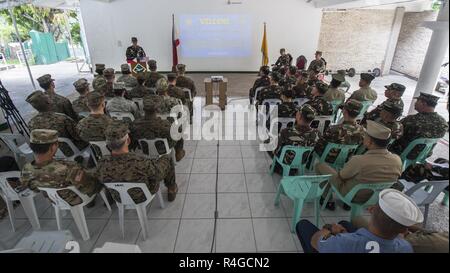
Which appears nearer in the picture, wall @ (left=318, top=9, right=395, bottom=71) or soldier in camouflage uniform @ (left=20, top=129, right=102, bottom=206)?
soldier in camouflage uniform @ (left=20, top=129, right=102, bottom=206)

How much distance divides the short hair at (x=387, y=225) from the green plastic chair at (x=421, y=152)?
204cm

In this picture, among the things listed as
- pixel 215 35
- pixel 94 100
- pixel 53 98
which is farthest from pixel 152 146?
pixel 215 35

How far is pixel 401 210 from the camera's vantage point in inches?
46.6

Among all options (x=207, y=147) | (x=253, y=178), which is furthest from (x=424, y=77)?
(x=207, y=147)

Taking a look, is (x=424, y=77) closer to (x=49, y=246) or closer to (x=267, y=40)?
(x=49, y=246)

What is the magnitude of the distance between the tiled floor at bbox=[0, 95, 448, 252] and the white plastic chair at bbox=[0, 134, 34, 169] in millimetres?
629

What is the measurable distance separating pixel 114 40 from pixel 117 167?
365 inches

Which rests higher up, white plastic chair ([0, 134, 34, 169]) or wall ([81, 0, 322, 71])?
wall ([81, 0, 322, 71])

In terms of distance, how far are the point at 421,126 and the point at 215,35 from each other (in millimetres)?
8098

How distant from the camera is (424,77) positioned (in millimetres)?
3672

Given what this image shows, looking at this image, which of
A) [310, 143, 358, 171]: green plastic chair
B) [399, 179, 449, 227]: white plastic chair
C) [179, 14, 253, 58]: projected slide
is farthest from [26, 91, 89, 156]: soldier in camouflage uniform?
[179, 14, 253, 58]: projected slide

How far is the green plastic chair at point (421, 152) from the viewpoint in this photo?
8.75 ft

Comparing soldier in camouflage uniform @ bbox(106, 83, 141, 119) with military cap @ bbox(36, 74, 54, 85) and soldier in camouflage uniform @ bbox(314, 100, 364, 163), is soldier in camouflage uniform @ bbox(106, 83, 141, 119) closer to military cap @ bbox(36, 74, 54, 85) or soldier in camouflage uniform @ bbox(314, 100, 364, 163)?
military cap @ bbox(36, 74, 54, 85)

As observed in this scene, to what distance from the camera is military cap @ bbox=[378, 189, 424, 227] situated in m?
1.17
